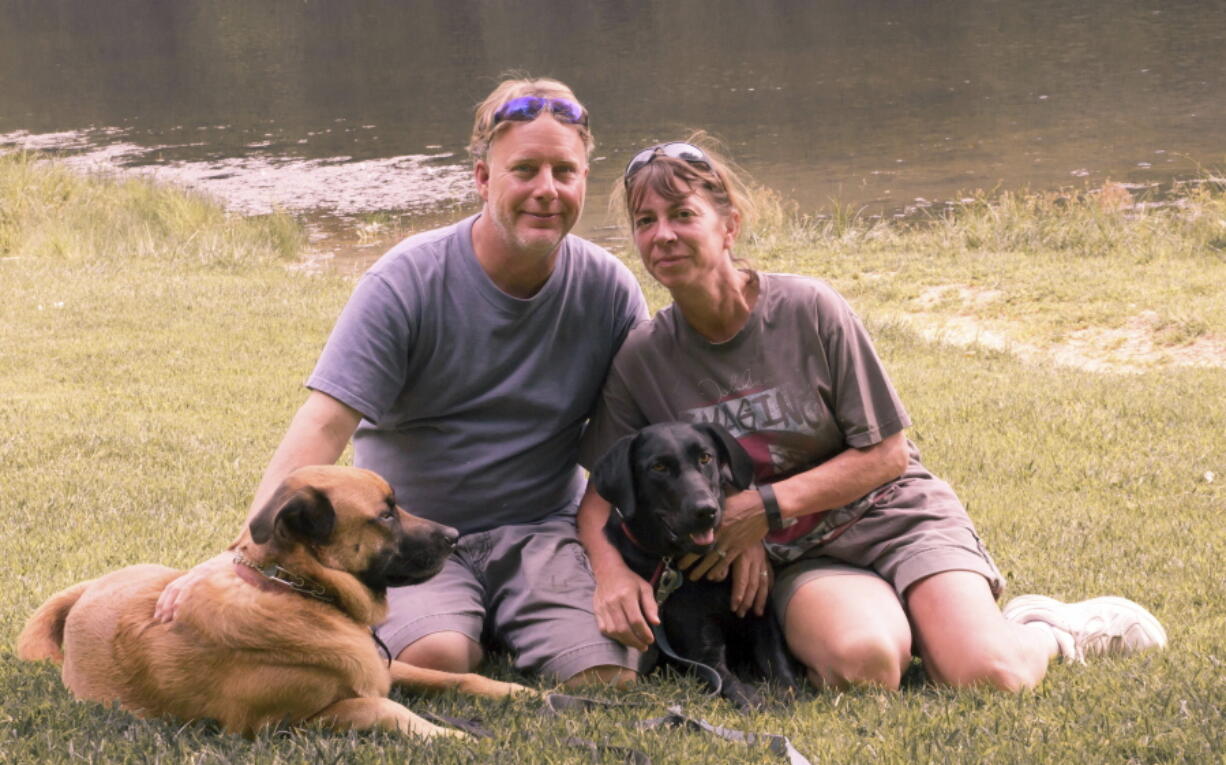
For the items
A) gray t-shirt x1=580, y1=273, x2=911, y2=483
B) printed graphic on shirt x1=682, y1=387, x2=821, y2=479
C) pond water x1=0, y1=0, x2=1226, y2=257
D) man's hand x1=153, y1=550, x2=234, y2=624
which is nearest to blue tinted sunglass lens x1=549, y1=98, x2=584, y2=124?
gray t-shirt x1=580, y1=273, x2=911, y2=483

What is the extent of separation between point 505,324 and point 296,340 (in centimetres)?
581

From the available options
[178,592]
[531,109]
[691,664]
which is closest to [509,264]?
[531,109]

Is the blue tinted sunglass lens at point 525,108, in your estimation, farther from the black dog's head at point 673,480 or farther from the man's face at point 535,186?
the black dog's head at point 673,480

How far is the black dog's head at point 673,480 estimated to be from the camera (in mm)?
3768

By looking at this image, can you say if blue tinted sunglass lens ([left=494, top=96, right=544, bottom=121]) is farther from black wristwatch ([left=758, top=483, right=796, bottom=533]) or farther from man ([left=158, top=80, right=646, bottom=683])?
black wristwatch ([left=758, top=483, right=796, bottom=533])

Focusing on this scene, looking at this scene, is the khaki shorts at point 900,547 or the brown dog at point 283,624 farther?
the khaki shorts at point 900,547

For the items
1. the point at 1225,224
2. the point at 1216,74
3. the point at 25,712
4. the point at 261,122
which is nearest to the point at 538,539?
the point at 25,712

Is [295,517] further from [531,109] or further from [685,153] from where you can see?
[685,153]

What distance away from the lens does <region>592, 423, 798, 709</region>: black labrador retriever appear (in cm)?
381

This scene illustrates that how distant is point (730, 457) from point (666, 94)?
24618 millimetres

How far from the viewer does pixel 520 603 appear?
4117mm

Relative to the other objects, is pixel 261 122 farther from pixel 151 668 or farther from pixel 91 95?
pixel 151 668

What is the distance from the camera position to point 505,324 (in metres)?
4.25

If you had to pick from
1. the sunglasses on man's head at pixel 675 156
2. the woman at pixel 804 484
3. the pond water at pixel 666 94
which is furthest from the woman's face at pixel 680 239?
the pond water at pixel 666 94
